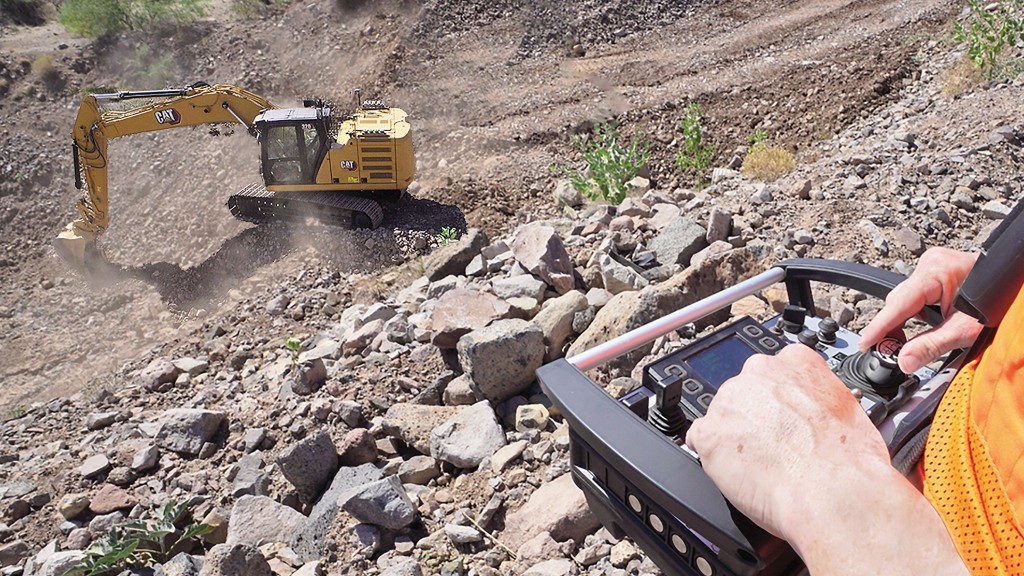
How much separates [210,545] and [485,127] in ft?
30.4

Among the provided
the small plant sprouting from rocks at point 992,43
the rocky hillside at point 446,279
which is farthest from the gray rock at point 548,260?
Result: the small plant sprouting from rocks at point 992,43

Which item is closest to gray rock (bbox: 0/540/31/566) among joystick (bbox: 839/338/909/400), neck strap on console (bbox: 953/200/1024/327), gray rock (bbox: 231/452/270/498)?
gray rock (bbox: 231/452/270/498)

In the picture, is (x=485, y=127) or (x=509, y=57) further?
(x=509, y=57)

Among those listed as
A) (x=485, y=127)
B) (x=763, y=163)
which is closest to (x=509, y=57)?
(x=485, y=127)

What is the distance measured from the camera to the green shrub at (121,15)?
16.6 m

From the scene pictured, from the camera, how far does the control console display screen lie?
173 centimetres

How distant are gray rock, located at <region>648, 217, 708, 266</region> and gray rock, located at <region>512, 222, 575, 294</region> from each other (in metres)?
0.68

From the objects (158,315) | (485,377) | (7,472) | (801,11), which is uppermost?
(801,11)

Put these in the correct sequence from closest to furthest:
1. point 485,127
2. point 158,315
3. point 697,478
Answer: point 697,478, point 158,315, point 485,127

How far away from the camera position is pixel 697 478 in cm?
129

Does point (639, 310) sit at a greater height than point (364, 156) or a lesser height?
greater

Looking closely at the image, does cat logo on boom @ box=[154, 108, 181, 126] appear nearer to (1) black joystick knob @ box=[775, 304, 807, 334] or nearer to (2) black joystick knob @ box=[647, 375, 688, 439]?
(1) black joystick knob @ box=[775, 304, 807, 334]

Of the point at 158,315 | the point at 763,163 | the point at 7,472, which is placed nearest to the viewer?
the point at 7,472

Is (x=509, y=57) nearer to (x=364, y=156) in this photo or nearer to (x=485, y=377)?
(x=364, y=156)
